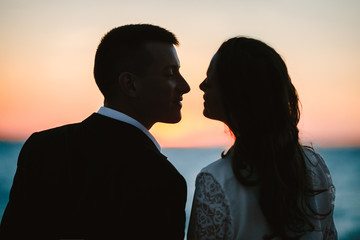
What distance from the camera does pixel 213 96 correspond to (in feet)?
5.65

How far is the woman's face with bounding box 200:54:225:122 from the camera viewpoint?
1700 millimetres

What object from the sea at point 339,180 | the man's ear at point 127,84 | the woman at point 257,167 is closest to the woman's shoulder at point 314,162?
the woman at point 257,167

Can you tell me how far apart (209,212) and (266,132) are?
1.43 ft

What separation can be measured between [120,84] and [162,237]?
0.92m

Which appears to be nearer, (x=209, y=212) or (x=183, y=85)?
(x=209, y=212)

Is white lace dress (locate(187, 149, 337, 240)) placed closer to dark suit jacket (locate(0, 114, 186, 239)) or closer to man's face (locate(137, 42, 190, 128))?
dark suit jacket (locate(0, 114, 186, 239))

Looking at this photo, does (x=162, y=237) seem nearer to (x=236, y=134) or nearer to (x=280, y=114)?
(x=236, y=134)

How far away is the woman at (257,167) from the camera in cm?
148

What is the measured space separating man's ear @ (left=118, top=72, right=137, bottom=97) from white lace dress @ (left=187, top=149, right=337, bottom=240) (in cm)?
69

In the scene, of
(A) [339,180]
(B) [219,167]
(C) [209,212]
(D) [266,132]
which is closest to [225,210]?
(C) [209,212]

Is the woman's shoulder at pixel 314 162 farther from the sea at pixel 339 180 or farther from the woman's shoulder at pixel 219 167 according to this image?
the sea at pixel 339 180

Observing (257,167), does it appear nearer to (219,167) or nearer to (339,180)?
(219,167)

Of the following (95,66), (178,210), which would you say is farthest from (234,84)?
(95,66)

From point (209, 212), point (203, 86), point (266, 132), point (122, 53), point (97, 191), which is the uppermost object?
point (122, 53)
